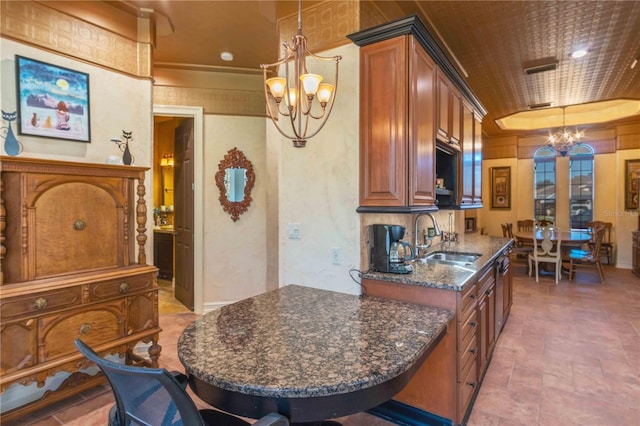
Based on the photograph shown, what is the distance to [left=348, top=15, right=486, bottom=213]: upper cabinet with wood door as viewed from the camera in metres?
2.21

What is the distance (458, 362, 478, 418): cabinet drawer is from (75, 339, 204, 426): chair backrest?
1.68 metres

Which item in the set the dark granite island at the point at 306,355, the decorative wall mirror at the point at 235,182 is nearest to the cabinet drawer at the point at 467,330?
the dark granite island at the point at 306,355

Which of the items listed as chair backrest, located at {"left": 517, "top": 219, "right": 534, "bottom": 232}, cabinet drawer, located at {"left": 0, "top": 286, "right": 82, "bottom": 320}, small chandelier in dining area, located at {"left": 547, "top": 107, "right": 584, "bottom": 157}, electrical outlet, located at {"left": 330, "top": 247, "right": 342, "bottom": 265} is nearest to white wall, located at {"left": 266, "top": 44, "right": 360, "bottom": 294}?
electrical outlet, located at {"left": 330, "top": 247, "right": 342, "bottom": 265}

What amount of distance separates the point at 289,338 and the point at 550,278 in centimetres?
647

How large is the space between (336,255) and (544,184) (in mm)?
8030

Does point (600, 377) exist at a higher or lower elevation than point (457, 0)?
lower

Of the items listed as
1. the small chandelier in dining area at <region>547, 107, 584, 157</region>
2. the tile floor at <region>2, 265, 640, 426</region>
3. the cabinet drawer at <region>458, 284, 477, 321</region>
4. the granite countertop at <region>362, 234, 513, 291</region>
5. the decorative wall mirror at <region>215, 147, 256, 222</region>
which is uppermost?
the small chandelier in dining area at <region>547, 107, 584, 157</region>

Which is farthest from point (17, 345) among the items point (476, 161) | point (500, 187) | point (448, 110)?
point (500, 187)

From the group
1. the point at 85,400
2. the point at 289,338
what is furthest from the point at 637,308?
the point at 85,400

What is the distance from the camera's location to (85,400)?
8.25 feet

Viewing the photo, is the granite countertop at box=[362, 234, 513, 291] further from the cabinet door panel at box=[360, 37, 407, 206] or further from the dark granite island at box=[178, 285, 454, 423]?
the cabinet door panel at box=[360, 37, 407, 206]

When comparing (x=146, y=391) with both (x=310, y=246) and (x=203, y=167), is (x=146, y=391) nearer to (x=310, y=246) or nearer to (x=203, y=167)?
(x=310, y=246)

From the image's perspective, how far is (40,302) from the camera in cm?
207

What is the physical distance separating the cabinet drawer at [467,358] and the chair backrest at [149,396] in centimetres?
162
